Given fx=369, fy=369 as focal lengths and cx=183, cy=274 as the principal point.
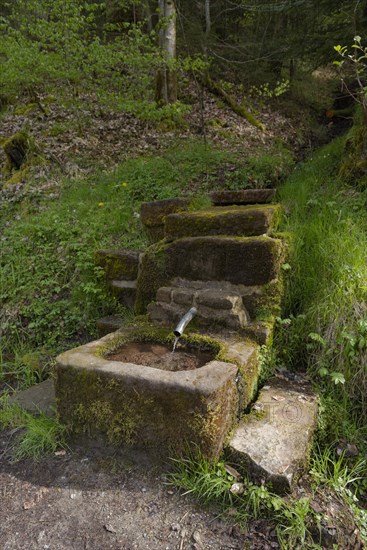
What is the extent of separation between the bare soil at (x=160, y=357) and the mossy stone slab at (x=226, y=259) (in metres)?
0.65

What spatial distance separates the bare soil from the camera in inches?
90.7

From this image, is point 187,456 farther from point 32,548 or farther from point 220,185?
point 220,185

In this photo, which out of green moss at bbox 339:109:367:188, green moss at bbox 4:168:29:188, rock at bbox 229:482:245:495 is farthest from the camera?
green moss at bbox 4:168:29:188

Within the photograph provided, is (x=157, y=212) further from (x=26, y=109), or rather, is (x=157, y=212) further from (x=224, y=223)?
(x=26, y=109)

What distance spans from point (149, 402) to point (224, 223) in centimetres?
159

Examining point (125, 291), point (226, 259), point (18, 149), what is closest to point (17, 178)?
point (18, 149)

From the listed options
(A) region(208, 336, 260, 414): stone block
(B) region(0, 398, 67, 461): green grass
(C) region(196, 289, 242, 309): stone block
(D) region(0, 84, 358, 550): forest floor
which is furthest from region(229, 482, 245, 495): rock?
(C) region(196, 289, 242, 309): stone block

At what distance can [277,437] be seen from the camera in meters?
1.94

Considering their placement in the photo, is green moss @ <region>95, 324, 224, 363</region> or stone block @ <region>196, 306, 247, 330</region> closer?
green moss @ <region>95, 324, 224, 363</region>

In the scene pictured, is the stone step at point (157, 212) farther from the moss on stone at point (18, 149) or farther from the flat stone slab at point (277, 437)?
the moss on stone at point (18, 149)

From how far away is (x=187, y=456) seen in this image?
1.91 metres

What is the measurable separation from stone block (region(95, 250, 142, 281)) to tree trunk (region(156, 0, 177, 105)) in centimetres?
469

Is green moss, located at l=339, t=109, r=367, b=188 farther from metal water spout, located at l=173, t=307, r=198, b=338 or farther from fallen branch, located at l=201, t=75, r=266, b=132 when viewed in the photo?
fallen branch, located at l=201, t=75, r=266, b=132

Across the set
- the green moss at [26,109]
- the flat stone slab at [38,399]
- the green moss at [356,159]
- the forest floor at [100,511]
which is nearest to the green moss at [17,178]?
the green moss at [26,109]
